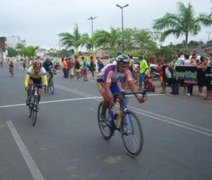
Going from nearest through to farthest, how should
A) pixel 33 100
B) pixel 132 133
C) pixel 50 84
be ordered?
pixel 132 133 → pixel 33 100 → pixel 50 84

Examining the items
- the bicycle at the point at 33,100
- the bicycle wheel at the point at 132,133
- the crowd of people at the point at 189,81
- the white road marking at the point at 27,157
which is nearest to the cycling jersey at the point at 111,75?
the bicycle wheel at the point at 132,133

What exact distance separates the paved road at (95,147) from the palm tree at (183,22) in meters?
27.6

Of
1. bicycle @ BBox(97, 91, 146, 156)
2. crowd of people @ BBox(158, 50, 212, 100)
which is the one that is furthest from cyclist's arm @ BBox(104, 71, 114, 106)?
crowd of people @ BBox(158, 50, 212, 100)

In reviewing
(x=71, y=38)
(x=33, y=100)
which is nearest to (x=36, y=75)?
(x=33, y=100)

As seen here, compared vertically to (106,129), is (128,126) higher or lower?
higher

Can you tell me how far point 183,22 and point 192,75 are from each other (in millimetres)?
23399

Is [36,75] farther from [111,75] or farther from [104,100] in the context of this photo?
[111,75]

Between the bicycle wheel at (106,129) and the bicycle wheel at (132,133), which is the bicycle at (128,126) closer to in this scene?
the bicycle wheel at (132,133)

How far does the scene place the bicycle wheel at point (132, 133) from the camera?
21.4ft

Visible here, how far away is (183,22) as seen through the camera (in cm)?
3825

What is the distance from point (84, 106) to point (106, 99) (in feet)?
18.6

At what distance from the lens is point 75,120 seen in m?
10.2

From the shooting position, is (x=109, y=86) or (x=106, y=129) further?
(x=106, y=129)

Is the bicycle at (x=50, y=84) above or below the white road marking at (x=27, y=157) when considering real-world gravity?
above
